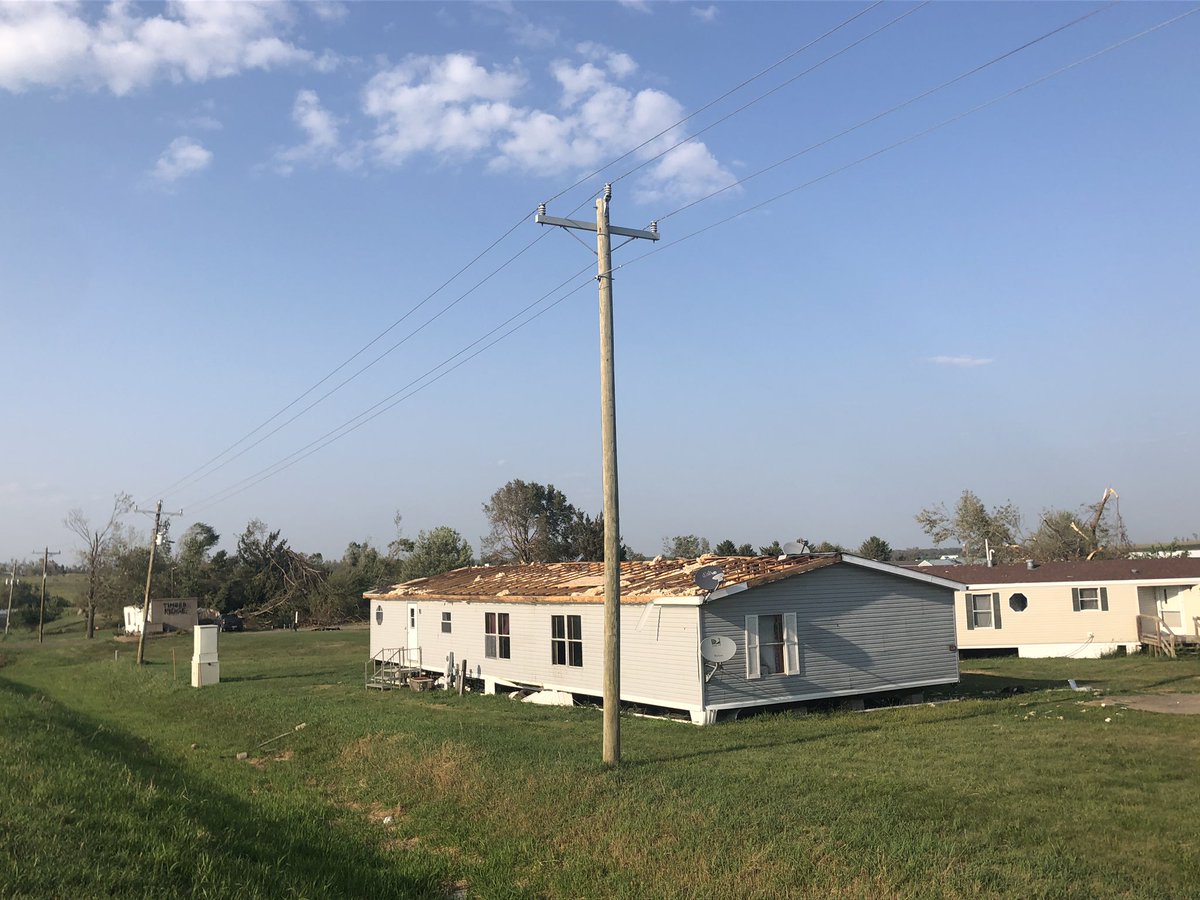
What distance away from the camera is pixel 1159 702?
20266mm

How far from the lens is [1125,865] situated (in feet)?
28.5

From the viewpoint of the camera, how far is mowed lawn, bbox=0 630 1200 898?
8.11m

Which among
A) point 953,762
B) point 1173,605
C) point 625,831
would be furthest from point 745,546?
point 625,831

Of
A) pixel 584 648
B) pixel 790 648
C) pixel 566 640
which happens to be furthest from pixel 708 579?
pixel 566 640

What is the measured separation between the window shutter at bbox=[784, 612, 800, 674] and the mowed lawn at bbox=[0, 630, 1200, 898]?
3.46ft

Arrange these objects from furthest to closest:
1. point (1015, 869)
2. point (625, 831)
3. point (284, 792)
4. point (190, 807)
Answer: point (284, 792) < point (190, 807) < point (625, 831) < point (1015, 869)

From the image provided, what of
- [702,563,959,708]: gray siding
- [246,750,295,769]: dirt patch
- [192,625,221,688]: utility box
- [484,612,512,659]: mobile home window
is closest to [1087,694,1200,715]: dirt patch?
[702,563,959,708]: gray siding

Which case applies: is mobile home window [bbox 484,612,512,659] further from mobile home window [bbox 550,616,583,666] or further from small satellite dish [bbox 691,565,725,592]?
small satellite dish [bbox 691,565,725,592]

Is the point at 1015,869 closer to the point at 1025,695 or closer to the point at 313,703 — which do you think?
the point at 1025,695

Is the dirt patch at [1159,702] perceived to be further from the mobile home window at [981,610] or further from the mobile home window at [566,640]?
the mobile home window at [981,610]

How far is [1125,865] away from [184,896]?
8476mm

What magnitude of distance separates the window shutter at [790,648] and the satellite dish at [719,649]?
1.84 meters

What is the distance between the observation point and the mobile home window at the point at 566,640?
22.6 metres

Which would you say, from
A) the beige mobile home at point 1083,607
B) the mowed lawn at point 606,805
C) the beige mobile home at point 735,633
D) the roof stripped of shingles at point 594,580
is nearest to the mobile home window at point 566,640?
the beige mobile home at point 735,633
